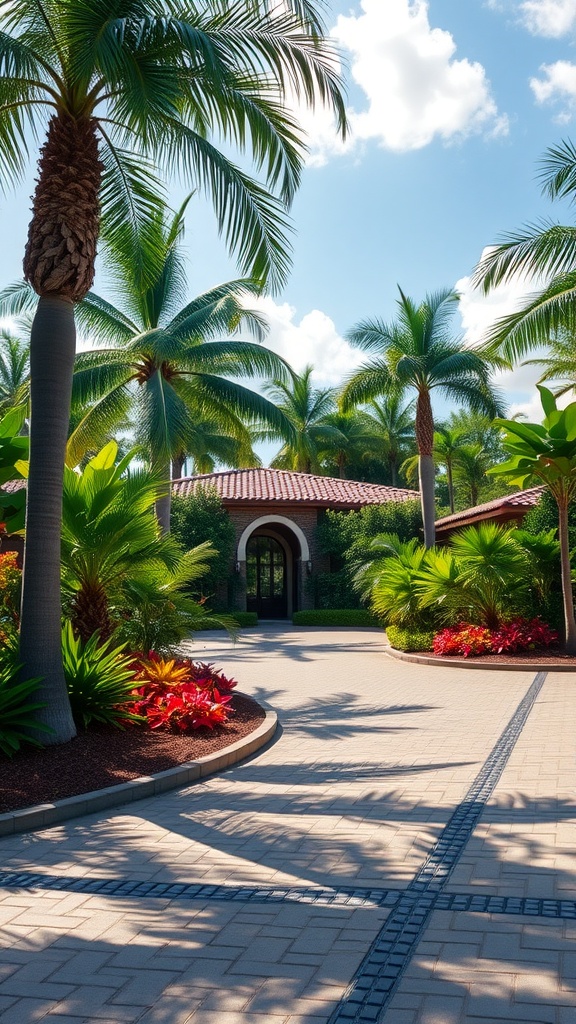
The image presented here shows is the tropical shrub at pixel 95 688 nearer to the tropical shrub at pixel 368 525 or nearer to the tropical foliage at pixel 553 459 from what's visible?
the tropical foliage at pixel 553 459

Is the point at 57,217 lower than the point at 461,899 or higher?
higher

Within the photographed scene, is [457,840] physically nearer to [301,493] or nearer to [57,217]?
[57,217]

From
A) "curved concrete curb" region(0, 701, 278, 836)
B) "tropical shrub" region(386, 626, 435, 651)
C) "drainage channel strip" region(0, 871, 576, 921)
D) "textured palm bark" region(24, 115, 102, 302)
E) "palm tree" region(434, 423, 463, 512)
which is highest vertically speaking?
"palm tree" region(434, 423, 463, 512)

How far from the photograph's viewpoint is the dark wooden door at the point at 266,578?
32844 mm

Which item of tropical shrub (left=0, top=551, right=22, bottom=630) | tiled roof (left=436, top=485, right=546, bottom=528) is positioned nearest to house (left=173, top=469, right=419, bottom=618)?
tiled roof (left=436, top=485, right=546, bottom=528)

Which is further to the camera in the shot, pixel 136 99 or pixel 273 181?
pixel 273 181

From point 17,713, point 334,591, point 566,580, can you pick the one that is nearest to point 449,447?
point 334,591

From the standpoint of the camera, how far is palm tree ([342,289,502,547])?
22188 mm

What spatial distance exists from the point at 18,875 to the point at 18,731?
7.77 feet

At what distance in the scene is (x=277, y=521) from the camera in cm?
2989

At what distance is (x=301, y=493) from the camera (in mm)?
30844

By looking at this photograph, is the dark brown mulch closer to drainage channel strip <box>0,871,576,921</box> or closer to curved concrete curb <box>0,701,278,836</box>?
curved concrete curb <box>0,701,278,836</box>

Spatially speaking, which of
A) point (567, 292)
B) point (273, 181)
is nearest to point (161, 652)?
point (273, 181)

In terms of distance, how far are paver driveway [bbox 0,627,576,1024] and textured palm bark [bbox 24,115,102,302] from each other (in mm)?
4542
